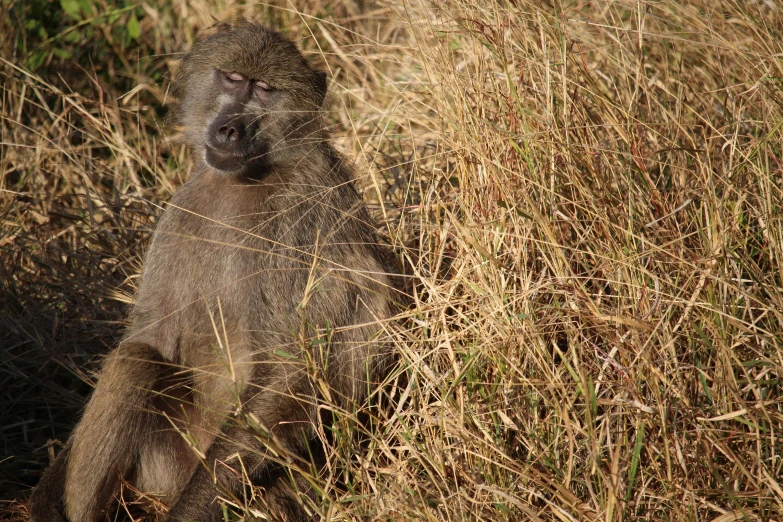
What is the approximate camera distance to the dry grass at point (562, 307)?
2348 millimetres

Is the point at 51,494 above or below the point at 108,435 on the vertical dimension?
below

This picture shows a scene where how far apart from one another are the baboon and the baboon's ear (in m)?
0.01

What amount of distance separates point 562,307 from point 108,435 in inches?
56.1

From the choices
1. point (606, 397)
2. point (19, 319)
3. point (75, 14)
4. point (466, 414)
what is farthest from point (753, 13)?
point (75, 14)

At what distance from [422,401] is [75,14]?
128 inches

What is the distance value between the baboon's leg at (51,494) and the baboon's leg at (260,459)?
1.60 feet

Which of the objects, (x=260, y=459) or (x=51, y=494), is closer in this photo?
(x=260, y=459)

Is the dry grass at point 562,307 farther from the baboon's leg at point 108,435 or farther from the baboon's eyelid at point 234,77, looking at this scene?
the baboon's eyelid at point 234,77

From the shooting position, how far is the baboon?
2.71 metres

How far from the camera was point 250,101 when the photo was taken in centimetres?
304

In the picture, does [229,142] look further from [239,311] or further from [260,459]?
[260,459]

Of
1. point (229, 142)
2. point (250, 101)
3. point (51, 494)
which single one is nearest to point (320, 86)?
point (250, 101)

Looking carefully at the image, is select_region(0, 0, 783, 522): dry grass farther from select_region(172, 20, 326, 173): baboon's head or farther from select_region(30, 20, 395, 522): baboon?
select_region(172, 20, 326, 173): baboon's head

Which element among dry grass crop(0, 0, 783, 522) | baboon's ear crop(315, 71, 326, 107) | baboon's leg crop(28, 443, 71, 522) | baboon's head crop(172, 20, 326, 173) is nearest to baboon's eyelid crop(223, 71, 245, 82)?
baboon's head crop(172, 20, 326, 173)
